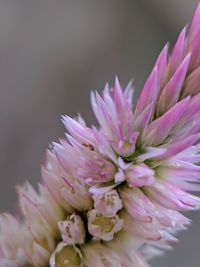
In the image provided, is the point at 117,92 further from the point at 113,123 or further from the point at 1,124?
the point at 1,124

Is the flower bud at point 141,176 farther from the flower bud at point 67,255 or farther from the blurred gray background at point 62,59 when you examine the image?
the blurred gray background at point 62,59

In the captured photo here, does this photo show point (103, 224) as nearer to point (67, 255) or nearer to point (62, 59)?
point (67, 255)

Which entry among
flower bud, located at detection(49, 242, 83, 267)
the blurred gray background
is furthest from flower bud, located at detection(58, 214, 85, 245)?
the blurred gray background

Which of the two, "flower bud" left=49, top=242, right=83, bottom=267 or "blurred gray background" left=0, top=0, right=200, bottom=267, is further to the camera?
"blurred gray background" left=0, top=0, right=200, bottom=267

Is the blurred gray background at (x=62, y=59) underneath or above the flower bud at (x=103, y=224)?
above

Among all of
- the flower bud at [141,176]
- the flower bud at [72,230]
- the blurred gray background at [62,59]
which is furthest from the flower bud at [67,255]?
the blurred gray background at [62,59]

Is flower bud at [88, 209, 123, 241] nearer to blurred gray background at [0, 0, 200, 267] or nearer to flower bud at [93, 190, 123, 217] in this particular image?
flower bud at [93, 190, 123, 217]

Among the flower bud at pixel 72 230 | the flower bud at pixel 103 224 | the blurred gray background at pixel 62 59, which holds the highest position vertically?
the blurred gray background at pixel 62 59
